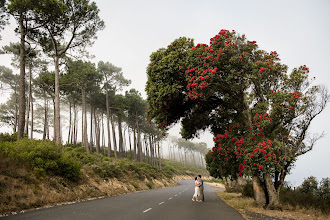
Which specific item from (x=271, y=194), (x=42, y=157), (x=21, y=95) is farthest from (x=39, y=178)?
(x=271, y=194)

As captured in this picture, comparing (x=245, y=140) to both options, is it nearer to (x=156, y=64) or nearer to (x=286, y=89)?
(x=286, y=89)

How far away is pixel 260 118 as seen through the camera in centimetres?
1196

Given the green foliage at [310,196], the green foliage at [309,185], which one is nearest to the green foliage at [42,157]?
the green foliage at [310,196]

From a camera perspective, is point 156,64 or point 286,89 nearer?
point 286,89

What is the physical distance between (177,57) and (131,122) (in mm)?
39406

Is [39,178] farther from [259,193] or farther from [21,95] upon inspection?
[259,193]

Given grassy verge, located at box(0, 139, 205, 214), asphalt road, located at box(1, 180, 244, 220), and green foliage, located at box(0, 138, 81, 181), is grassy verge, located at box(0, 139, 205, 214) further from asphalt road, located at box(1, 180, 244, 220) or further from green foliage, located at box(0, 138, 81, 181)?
asphalt road, located at box(1, 180, 244, 220)

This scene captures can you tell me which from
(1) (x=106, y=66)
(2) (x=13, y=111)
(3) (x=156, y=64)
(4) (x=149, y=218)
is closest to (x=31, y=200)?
(4) (x=149, y=218)

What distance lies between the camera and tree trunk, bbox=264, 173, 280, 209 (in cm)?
1227

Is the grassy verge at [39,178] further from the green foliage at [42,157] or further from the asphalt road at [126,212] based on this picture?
the asphalt road at [126,212]

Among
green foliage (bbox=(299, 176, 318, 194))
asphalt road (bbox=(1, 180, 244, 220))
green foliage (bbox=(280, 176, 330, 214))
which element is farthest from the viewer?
green foliage (bbox=(299, 176, 318, 194))

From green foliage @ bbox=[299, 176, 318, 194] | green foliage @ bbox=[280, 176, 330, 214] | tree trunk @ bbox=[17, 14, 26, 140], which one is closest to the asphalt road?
green foliage @ bbox=[280, 176, 330, 214]

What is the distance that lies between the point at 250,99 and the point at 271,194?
5.49 meters

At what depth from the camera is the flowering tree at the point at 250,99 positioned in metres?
11.8
